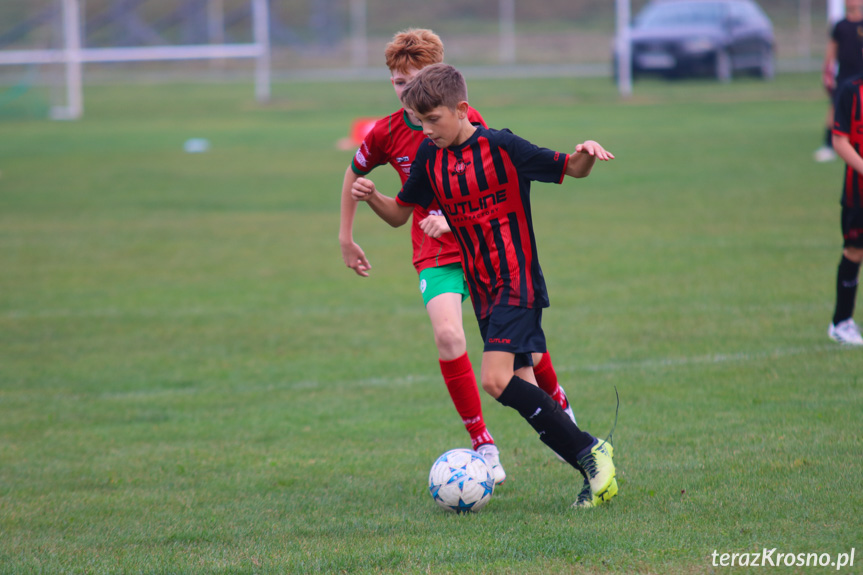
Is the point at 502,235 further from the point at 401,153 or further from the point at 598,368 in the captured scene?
the point at 598,368

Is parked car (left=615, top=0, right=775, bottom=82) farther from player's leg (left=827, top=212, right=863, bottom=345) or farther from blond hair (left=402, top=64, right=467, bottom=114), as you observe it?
blond hair (left=402, top=64, right=467, bottom=114)

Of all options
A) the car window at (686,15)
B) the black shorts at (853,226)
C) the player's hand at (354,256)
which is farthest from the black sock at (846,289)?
the car window at (686,15)

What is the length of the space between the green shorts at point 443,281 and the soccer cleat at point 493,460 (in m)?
0.70

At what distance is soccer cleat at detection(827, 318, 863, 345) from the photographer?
6.19m

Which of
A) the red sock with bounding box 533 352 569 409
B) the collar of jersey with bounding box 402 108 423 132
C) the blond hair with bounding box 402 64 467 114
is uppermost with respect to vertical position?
the blond hair with bounding box 402 64 467 114

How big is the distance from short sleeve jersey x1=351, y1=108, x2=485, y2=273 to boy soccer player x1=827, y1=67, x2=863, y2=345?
276 cm

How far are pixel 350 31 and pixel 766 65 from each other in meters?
22.1

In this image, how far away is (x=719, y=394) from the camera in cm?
542

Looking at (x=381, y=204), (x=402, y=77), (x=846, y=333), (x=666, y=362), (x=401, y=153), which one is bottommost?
(x=666, y=362)

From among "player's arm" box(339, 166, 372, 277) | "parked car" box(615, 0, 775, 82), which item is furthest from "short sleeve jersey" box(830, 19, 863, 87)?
"parked car" box(615, 0, 775, 82)

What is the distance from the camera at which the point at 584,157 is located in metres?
3.62

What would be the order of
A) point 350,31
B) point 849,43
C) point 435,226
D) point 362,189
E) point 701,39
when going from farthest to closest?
point 350,31
point 701,39
point 849,43
point 435,226
point 362,189

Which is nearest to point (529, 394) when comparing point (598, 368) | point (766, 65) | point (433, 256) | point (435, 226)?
point (435, 226)

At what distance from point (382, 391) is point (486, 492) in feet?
7.25
